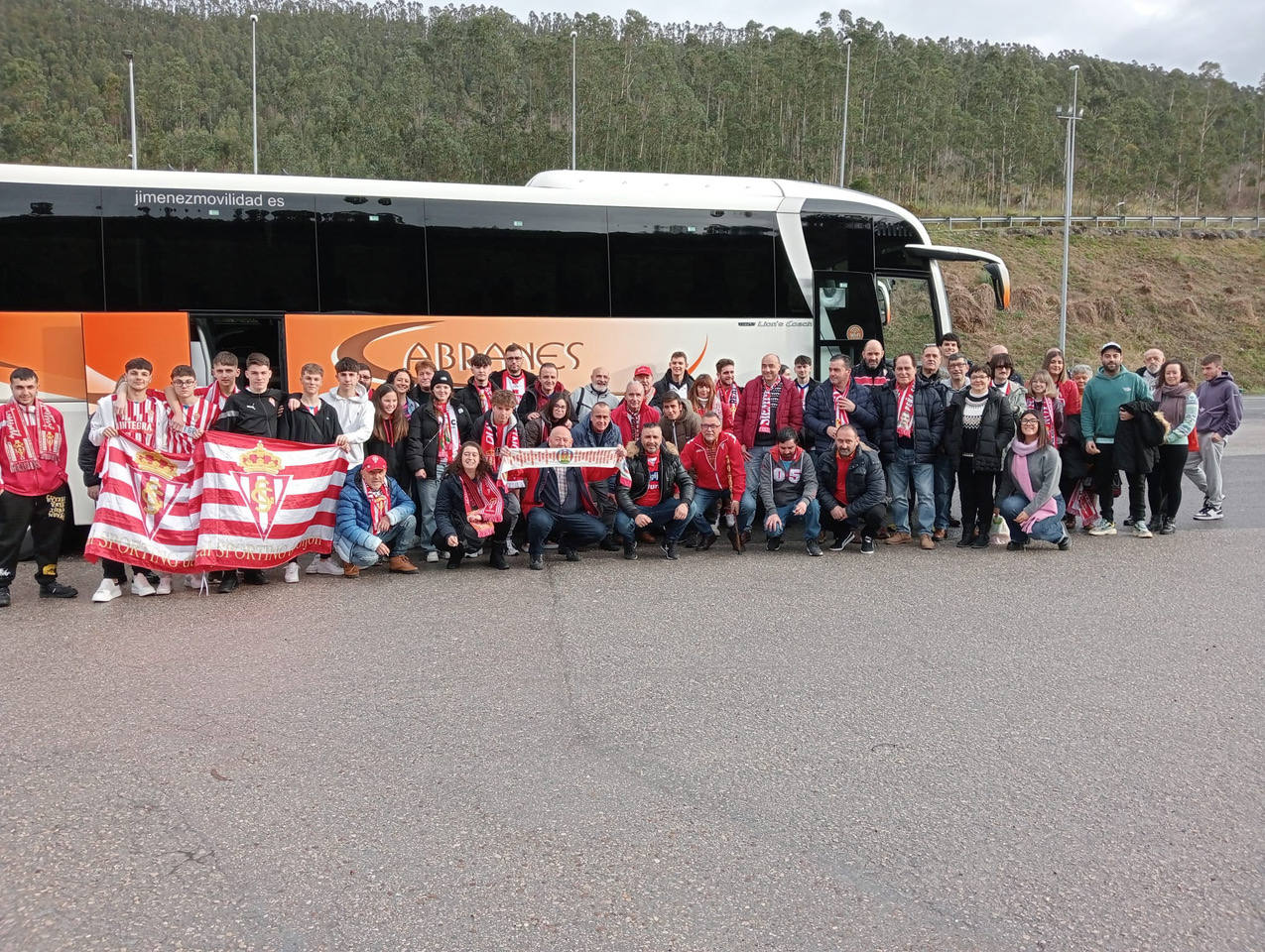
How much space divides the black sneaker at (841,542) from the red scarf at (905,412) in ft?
4.05

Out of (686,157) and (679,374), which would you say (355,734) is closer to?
(679,374)

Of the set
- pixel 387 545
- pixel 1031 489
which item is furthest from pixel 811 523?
pixel 387 545

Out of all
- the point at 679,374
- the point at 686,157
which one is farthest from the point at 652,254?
the point at 686,157

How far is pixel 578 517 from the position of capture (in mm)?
9578

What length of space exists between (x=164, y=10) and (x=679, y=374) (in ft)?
451

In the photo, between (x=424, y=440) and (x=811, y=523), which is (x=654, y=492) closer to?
(x=811, y=523)

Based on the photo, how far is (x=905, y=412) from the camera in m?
10.5

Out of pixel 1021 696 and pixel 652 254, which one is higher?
pixel 652 254

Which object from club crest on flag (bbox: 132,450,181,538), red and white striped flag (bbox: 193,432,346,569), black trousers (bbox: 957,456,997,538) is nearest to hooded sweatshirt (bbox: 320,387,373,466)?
red and white striped flag (bbox: 193,432,346,569)

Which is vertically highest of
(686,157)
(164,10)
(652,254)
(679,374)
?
(164,10)

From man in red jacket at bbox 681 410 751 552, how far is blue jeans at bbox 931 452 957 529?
2101mm

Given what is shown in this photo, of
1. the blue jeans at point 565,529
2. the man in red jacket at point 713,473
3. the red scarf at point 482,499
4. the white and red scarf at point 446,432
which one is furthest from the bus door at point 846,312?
the red scarf at point 482,499

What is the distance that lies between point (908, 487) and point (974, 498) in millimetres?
731

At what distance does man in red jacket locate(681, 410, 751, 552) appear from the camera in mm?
10094
